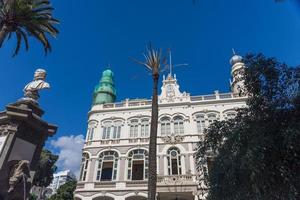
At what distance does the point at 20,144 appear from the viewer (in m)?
7.62

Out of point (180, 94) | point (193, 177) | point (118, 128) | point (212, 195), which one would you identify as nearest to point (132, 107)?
point (118, 128)

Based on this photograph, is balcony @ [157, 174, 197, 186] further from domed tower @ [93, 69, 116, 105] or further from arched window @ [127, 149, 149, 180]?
domed tower @ [93, 69, 116, 105]

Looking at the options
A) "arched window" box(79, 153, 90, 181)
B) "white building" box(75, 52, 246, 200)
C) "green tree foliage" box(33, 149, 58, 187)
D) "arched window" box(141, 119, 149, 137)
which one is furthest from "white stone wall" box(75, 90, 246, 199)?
"green tree foliage" box(33, 149, 58, 187)

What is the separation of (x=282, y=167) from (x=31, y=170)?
903 centimetres

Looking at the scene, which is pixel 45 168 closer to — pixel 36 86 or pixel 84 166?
pixel 84 166

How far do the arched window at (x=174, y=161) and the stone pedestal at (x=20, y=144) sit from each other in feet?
54.0

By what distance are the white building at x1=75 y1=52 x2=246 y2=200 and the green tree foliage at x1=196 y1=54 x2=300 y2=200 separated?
12245 mm

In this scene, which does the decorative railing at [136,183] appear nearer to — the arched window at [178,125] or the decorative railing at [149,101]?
the arched window at [178,125]

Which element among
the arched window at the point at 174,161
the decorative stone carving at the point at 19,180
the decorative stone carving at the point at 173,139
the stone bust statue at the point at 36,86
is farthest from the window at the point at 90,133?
the decorative stone carving at the point at 19,180

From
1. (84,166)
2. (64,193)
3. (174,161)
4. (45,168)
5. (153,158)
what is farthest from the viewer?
(45,168)

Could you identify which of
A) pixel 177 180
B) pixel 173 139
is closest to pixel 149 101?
pixel 173 139

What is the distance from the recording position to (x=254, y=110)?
959 centimetres

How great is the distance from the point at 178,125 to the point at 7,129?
1958cm

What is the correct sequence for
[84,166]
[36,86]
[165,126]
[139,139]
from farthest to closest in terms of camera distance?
[165,126] < [139,139] < [84,166] < [36,86]
